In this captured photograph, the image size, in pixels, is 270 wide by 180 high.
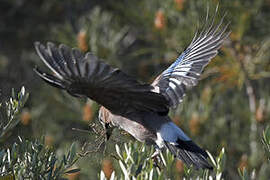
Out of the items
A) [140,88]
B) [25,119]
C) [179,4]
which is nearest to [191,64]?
[140,88]

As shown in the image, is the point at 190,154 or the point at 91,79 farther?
the point at 190,154

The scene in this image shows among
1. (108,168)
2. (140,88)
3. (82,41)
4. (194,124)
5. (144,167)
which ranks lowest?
(108,168)

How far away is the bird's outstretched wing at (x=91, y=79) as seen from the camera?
165cm

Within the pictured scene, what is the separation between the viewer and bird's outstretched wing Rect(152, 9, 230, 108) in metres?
2.30

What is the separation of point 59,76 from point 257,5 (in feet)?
8.20

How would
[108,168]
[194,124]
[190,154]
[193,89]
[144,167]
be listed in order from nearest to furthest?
[144,167]
[190,154]
[108,168]
[194,124]
[193,89]

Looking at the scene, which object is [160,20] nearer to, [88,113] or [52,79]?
[88,113]

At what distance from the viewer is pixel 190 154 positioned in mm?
2170

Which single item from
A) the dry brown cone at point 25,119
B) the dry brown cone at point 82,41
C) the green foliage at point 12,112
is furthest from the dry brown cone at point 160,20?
the green foliage at point 12,112

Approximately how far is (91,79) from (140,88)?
0.63 feet

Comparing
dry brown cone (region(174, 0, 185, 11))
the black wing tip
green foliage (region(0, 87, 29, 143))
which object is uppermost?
dry brown cone (region(174, 0, 185, 11))

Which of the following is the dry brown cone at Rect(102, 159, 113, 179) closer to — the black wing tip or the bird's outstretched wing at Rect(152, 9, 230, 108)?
the bird's outstretched wing at Rect(152, 9, 230, 108)

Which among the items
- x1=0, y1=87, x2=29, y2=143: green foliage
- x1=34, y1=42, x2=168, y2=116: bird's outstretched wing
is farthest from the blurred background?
x1=0, y1=87, x2=29, y2=143: green foliage

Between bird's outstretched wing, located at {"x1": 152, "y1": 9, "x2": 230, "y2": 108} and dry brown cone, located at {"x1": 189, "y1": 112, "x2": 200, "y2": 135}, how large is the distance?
981 millimetres
